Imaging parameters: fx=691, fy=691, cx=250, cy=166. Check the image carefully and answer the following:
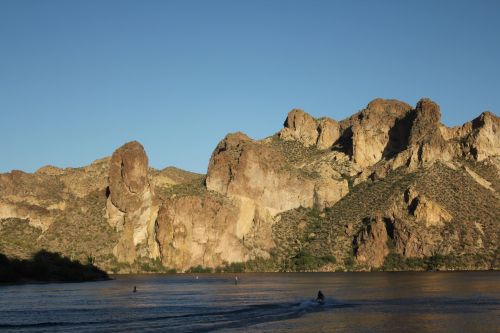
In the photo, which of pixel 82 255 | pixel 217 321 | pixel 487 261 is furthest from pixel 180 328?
pixel 487 261

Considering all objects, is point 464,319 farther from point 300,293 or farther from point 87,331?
point 300,293

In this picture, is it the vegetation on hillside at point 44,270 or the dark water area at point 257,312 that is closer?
the dark water area at point 257,312

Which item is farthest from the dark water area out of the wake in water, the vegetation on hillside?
the vegetation on hillside

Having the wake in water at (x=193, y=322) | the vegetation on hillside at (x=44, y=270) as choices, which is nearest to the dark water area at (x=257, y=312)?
the wake in water at (x=193, y=322)

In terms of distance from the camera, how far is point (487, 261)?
197375mm

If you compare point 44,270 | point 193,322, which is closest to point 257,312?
point 193,322

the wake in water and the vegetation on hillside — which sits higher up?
the vegetation on hillside

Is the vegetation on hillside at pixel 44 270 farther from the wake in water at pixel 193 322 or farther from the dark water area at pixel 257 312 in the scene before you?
the wake in water at pixel 193 322

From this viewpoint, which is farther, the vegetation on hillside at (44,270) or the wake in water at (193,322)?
the vegetation on hillside at (44,270)

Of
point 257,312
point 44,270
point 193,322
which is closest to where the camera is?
point 193,322

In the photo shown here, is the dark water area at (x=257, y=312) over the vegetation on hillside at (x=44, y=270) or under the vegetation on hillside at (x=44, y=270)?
under

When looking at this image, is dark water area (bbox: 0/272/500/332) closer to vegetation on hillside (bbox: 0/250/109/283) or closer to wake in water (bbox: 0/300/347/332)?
wake in water (bbox: 0/300/347/332)

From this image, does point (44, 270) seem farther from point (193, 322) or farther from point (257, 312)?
point (193, 322)

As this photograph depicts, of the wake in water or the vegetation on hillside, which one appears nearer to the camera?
the wake in water
